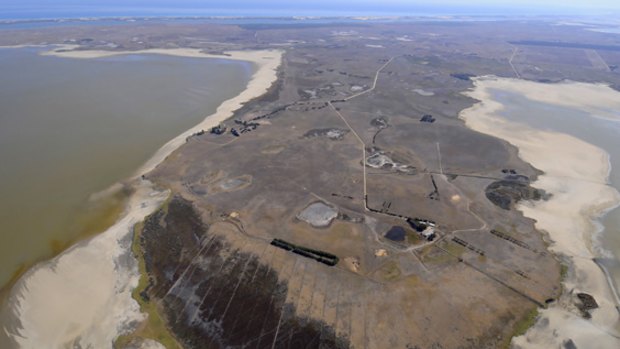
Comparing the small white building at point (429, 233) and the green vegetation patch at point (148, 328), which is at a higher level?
the small white building at point (429, 233)

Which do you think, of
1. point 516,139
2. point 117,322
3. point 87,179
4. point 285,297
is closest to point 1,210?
point 87,179

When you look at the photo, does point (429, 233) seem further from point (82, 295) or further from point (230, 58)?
point (230, 58)

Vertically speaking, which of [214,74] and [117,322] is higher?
[214,74]

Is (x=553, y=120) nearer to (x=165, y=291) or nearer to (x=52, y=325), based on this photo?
(x=165, y=291)

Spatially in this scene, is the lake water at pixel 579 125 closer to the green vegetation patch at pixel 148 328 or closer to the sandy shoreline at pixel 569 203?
the sandy shoreline at pixel 569 203

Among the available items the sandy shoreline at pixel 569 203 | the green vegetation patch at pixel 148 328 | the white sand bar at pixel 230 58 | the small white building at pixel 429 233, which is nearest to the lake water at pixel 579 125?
the sandy shoreline at pixel 569 203

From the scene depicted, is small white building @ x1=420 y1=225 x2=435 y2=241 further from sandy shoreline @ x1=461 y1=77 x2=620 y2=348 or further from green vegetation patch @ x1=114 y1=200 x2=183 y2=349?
green vegetation patch @ x1=114 y1=200 x2=183 y2=349

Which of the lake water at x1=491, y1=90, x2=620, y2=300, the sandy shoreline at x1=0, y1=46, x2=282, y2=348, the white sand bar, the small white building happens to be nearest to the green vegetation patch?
the sandy shoreline at x1=0, y1=46, x2=282, y2=348
